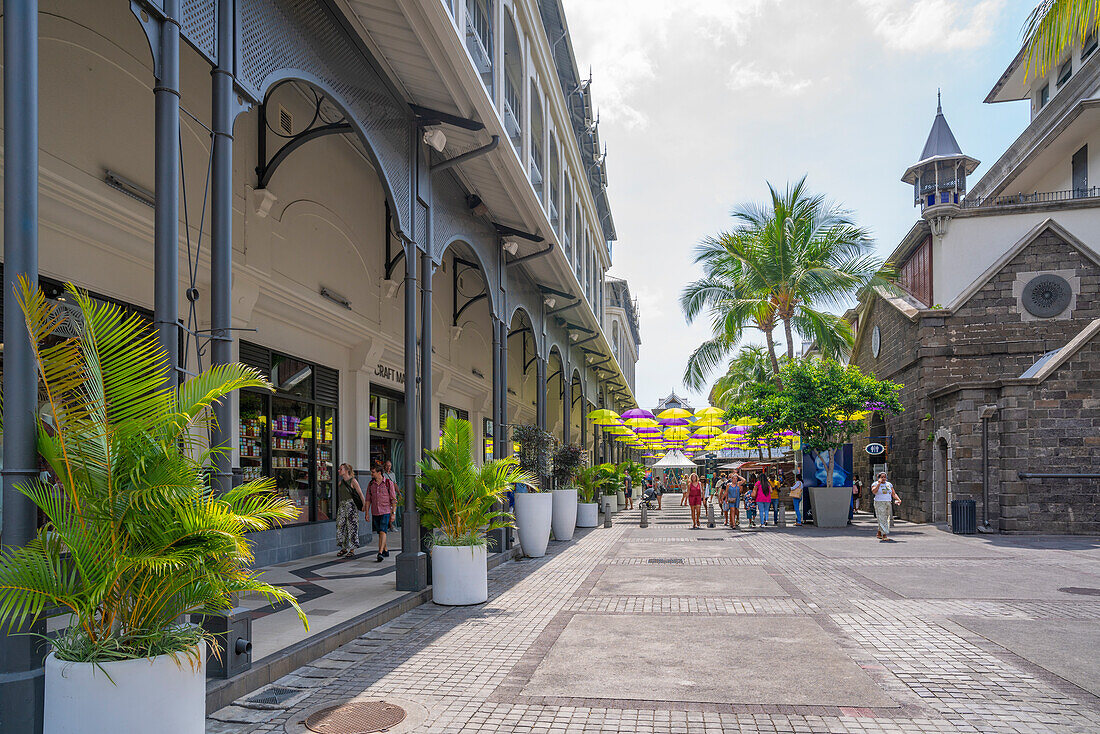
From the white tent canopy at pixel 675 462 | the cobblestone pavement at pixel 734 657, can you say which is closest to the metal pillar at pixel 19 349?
the cobblestone pavement at pixel 734 657

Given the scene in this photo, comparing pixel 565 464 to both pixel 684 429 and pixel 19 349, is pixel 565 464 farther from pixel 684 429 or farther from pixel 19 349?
pixel 684 429

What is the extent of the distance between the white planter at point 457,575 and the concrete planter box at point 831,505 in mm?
14996

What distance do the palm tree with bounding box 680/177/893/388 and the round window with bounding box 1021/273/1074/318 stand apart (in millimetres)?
4061

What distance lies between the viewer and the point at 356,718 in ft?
17.3

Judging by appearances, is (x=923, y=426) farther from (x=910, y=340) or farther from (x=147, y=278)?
(x=147, y=278)

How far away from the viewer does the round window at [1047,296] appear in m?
23.0

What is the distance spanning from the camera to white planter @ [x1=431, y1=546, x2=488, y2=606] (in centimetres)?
931

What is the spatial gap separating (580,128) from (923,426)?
43.7 feet

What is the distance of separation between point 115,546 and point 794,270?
23154 millimetres

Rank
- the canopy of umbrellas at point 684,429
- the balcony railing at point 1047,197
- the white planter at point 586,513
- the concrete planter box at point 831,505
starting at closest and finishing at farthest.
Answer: the white planter at point 586,513
the concrete planter box at point 831,505
the canopy of umbrellas at point 684,429
the balcony railing at point 1047,197

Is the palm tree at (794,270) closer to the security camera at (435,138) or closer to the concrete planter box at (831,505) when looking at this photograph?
the concrete planter box at (831,505)

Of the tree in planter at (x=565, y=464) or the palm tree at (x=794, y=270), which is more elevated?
the palm tree at (x=794, y=270)

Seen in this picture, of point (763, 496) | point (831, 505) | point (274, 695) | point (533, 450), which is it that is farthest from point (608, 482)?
point (274, 695)

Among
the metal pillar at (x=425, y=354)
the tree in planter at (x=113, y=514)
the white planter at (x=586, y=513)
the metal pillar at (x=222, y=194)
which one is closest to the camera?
the tree in planter at (x=113, y=514)
